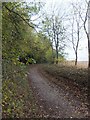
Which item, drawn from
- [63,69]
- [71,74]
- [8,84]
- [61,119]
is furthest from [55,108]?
[63,69]

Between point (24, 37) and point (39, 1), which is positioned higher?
point (39, 1)

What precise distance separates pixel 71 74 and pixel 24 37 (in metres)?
3.22

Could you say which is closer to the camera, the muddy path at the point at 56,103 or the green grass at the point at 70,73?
the muddy path at the point at 56,103

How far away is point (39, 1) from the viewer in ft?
5.16

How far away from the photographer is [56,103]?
Answer: 2.95m

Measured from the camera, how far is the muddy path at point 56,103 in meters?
2.51

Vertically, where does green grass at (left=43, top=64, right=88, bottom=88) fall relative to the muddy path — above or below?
above

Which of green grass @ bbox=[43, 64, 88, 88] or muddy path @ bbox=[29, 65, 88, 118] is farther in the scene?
green grass @ bbox=[43, 64, 88, 88]

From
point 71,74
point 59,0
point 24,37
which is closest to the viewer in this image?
point 24,37

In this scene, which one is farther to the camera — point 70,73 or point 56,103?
point 70,73

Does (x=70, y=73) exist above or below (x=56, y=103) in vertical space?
above

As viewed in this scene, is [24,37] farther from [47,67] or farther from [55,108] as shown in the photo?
[47,67]

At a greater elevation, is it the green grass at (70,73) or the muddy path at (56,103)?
the green grass at (70,73)

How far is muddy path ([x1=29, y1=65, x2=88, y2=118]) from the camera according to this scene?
2.51 metres
